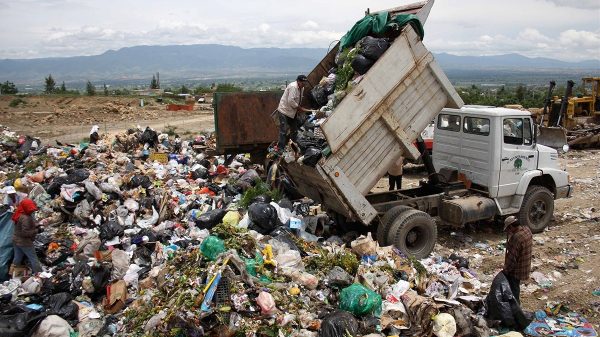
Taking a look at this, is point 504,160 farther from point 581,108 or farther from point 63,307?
point 581,108

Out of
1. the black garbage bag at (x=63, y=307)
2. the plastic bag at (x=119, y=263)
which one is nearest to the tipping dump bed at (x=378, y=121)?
the plastic bag at (x=119, y=263)

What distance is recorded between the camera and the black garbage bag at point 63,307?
16.7 feet

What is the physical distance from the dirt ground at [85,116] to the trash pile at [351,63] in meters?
13.2

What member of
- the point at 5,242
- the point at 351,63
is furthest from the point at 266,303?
the point at 5,242

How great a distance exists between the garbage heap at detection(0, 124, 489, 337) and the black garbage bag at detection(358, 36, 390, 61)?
2.32 meters

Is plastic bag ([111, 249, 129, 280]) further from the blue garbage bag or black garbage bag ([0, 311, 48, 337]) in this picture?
the blue garbage bag

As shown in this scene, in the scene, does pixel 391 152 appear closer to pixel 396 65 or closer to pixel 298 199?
pixel 396 65

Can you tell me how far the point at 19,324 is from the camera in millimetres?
4738

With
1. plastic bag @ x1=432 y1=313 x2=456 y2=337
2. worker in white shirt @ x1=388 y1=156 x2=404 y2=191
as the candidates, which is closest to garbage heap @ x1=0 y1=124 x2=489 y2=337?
plastic bag @ x1=432 y1=313 x2=456 y2=337

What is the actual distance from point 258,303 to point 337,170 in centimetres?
201

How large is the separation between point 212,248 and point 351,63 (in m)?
→ 3.04

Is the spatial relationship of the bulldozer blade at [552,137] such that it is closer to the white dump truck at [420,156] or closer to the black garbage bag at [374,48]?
the white dump truck at [420,156]

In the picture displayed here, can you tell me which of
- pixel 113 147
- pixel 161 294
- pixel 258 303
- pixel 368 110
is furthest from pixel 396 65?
pixel 113 147

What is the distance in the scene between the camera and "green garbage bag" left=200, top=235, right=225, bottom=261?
16.1 feet
